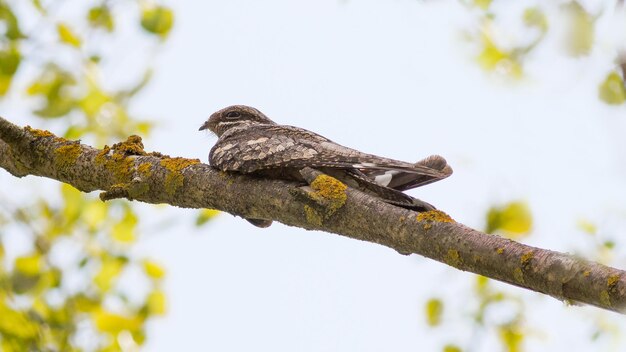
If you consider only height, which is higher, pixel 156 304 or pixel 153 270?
pixel 153 270

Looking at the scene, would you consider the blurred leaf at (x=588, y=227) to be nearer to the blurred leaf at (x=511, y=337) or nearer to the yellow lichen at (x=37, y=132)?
the blurred leaf at (x=511, y=337)

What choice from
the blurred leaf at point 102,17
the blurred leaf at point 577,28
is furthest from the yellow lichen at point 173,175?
the blurred leaf at point 102,17

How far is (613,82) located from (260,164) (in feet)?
4.54

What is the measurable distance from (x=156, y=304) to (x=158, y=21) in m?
1.71

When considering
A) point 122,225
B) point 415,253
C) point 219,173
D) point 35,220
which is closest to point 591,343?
point 415,253

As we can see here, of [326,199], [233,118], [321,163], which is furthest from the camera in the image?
[233,118]

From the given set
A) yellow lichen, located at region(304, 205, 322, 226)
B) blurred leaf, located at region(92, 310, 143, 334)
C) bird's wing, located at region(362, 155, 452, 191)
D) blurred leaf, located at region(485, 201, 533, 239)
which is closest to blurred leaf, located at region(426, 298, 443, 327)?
blurred leaf, located at region(485, 201, 533, 239)

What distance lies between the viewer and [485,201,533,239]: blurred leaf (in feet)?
12.2

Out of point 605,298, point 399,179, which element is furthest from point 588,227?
point 605,298

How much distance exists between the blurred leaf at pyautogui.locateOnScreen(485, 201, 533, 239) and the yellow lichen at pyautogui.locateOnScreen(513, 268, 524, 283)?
174 cm

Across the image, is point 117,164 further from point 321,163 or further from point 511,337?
point 511,337

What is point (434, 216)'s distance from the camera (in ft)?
7.39

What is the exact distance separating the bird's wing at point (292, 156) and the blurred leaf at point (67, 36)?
1660 millimetres

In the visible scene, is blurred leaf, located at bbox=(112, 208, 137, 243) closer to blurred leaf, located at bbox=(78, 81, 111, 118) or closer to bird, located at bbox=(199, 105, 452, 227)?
blurred leaf, located at bbox=(78, 81, 111, 118)
